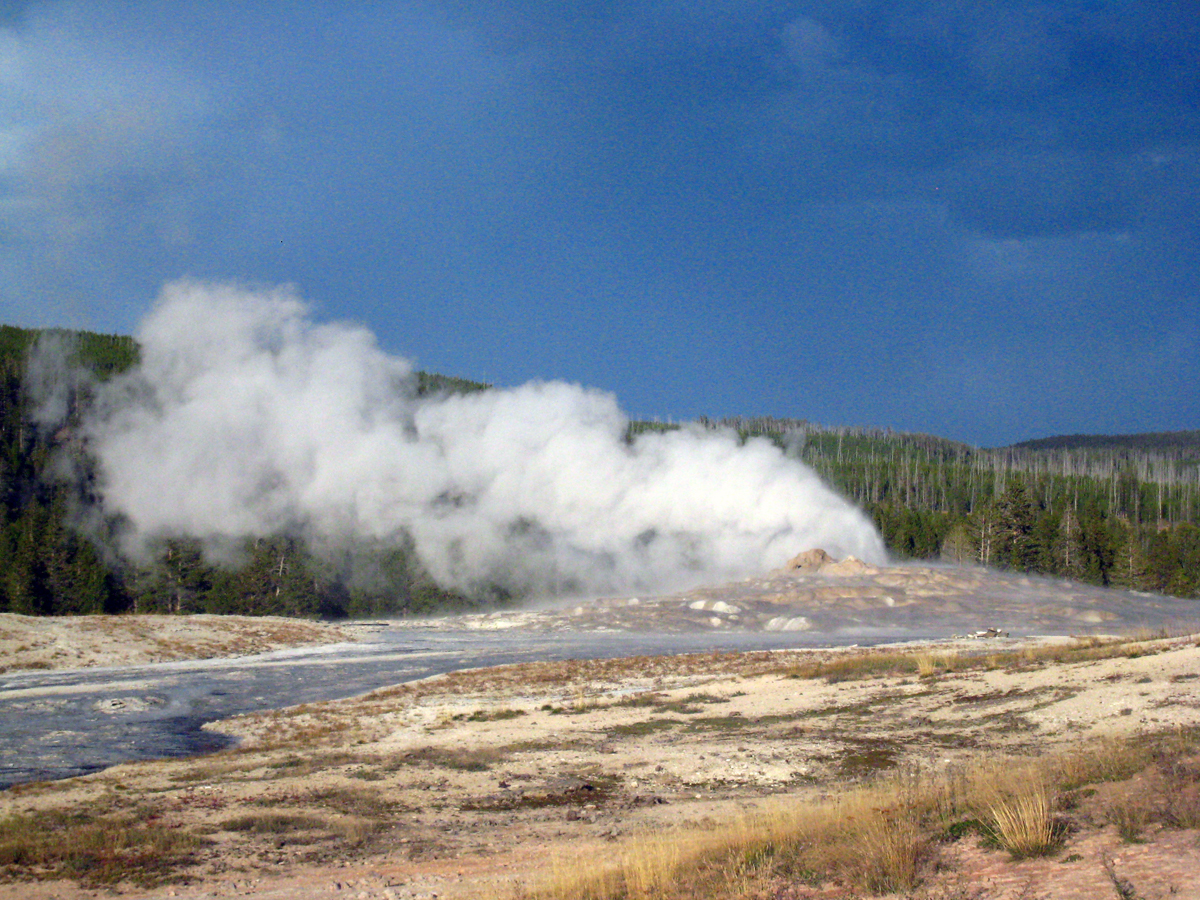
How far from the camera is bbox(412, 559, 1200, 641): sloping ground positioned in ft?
204

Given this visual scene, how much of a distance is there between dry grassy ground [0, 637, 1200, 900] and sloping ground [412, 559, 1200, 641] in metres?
31.1

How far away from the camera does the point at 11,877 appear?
1249 cm

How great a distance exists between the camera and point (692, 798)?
17.2 metres

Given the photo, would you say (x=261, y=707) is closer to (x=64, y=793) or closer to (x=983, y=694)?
(x=64, y=793)

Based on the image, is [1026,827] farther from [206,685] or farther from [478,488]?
[478,488]

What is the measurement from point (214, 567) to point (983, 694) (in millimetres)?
89077

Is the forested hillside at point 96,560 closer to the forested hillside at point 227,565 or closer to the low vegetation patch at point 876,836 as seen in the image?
the forested hillside at point 227,565

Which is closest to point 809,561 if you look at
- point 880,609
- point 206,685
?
point 880,609

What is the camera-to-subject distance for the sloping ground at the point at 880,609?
62031 mm

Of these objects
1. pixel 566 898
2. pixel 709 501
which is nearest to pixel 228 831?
pixel 566 898

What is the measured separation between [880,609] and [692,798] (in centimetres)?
5493

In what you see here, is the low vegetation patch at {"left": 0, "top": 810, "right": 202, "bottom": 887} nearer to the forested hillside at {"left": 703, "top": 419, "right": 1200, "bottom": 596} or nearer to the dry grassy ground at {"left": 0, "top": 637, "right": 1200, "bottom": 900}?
the dry grassy ground at {"left": 0, "top": 637, "right": 1200, "bottom": 900}

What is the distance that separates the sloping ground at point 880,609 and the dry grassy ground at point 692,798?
3111 cm

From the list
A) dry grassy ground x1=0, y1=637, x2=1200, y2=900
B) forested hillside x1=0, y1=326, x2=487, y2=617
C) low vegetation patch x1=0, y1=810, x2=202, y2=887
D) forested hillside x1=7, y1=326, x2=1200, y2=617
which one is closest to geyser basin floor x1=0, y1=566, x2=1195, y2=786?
dry grassy ground x1=0, y1=637, x2=1200, y2=900
